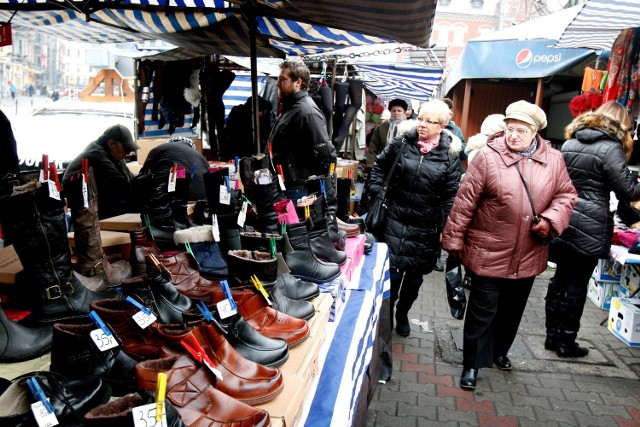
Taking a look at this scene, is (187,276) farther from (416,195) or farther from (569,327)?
(569,327)

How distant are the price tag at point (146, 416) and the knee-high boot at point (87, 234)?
3.86ft

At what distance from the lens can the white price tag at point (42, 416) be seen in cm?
98

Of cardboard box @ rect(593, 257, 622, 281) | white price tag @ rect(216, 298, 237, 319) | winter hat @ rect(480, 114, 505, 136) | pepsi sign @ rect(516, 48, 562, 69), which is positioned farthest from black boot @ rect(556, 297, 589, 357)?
pepsi sign @ rect(516, 48, 562, 69)

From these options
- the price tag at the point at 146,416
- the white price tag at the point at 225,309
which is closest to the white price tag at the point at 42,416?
the price tag at the point at 146,416

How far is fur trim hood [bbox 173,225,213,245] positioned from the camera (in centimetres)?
219

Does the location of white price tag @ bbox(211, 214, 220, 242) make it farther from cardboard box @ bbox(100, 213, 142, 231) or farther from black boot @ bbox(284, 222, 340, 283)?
cardboard box @ bbox(100, 213, 142, 231)

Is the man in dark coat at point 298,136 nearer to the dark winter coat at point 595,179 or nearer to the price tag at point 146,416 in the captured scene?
the dark winter coat at point 595,179

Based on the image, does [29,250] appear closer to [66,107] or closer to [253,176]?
[253,176]

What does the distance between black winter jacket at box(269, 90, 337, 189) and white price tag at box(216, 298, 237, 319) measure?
2.47 meters

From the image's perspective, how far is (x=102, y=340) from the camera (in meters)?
1.23

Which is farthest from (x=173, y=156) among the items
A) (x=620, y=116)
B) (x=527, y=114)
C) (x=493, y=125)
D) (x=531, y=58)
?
(x=531, y=58)

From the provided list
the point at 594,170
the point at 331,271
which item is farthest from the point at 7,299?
the point at 594,170

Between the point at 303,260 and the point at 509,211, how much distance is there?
5.28ft

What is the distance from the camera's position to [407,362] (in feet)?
14.0
